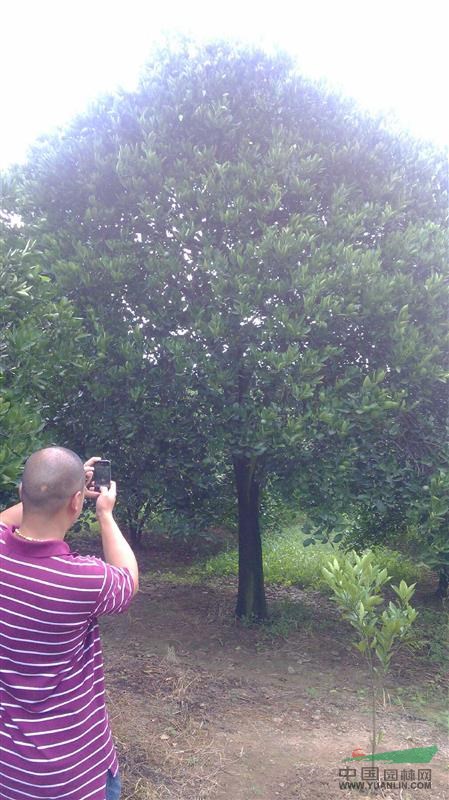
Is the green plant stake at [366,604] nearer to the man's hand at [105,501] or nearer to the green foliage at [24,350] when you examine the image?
the man's hand at [105,501]

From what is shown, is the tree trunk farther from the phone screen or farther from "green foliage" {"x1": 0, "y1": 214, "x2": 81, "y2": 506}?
the phone screen

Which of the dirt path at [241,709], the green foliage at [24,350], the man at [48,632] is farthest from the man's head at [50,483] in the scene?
the dirt path at [241,709]

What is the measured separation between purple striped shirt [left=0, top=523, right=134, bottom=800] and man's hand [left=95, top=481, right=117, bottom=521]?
269 mm

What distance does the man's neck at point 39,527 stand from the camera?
1.90 metres

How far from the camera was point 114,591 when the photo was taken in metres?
1.91

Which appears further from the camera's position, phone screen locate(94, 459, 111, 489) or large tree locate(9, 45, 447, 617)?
large tree locate(9, 45, 447, 617)

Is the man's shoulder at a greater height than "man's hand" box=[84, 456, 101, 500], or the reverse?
"man's hand" box=[84, 456, 101, 500]

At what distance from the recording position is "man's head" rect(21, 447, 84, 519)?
1872mm

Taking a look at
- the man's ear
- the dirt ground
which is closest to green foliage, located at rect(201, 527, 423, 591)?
the dirt ground

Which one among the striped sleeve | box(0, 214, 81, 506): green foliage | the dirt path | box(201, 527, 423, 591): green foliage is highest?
box(0, 214, 81, 506): green foliage

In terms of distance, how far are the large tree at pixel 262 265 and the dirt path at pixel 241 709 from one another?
1491 millimetres

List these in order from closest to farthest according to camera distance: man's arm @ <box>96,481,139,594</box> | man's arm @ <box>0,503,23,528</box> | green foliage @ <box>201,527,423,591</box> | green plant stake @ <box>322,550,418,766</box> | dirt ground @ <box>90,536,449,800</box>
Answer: man's arm @ <box>96,481,139,594</box>, man's arm @ <box>0,503,23,528</box>, green plant stake @ <box>322,550,418,766</box>, dirt ground @ <box>90,536,449,800</box>, green foliage @ <box>201,527,423,591</box>

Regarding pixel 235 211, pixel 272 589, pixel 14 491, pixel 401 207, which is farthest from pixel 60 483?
pixel 272 589

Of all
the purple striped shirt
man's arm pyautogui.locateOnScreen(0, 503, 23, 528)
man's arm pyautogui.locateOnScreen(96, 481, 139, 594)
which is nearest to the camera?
the purple striped shirt
